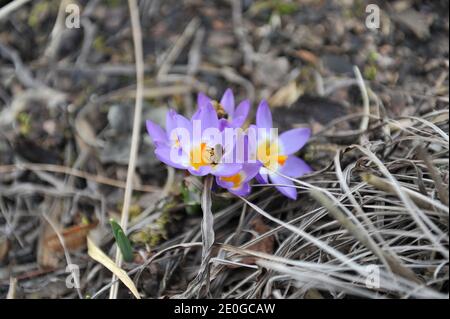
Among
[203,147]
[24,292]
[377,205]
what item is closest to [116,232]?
[203,147]

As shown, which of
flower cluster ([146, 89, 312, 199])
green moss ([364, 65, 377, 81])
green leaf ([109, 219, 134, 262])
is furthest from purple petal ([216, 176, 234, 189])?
green moss ([364, 65, 377, 81])

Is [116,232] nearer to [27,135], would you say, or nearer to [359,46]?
[27,135]

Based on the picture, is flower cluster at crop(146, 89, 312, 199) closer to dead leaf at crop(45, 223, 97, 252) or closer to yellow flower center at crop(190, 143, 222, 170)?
yellow flower center at crop(190, 143, 222, 170)

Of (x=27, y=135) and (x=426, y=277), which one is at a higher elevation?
(x=27, y=135)

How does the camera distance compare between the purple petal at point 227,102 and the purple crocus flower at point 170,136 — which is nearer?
the purple crocus flower at point 170,136

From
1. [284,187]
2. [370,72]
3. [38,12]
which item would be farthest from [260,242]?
[38,12]

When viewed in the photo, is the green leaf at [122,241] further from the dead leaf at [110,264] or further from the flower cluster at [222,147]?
the flower cluster at [222,147]

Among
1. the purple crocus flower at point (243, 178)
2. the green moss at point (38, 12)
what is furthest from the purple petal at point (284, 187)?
the green moss at point (38, 12)

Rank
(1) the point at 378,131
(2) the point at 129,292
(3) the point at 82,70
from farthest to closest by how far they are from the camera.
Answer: (3) the point at 82,70
(1) the point at 378,131
(2) the point at 129,292

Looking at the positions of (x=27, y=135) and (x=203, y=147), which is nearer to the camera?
(x=203, y=147)
